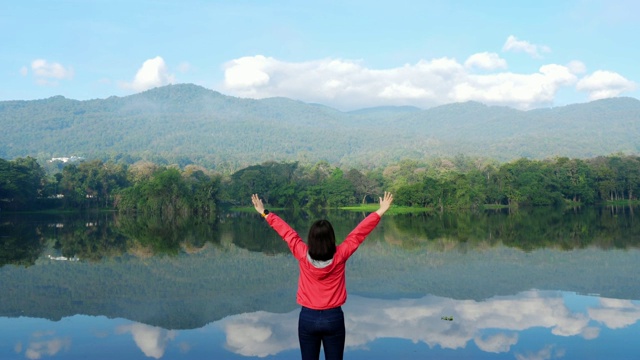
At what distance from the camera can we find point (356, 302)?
40.3 feet

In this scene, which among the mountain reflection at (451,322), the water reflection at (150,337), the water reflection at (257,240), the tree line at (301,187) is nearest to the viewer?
the water reflection at (150,337)

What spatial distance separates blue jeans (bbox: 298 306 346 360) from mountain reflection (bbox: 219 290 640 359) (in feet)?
13.5

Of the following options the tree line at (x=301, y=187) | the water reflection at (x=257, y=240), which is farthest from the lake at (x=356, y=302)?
the tree line at (x=301, y=187)

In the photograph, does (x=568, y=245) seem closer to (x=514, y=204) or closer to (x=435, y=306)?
(x=435, y=306)

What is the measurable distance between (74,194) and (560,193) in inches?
2358

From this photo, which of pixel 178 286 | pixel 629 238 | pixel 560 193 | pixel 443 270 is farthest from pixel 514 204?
pixel 178 286

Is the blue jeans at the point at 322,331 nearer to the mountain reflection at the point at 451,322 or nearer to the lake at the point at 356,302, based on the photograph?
the lake at the point at 356,302

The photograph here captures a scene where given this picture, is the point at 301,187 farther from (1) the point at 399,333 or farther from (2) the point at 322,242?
(2) the point at 322,242

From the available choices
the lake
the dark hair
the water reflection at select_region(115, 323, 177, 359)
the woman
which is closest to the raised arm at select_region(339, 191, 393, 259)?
the woman

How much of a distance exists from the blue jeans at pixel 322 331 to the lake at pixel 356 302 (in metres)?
3.73

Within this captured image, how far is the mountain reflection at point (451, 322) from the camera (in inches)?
360

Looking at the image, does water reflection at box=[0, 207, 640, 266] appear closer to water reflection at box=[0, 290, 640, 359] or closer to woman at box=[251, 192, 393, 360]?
water reflection at box=[0, 290, 640, 359]

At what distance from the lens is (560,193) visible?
215 feet

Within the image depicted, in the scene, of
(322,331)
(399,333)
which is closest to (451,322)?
(399,333)
